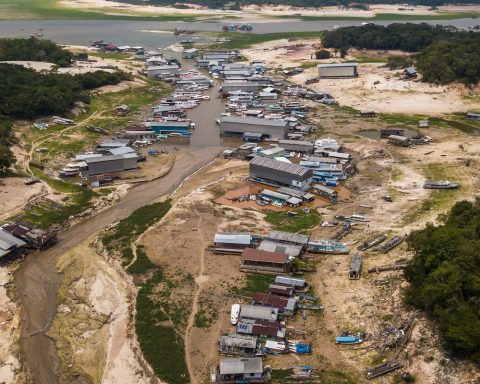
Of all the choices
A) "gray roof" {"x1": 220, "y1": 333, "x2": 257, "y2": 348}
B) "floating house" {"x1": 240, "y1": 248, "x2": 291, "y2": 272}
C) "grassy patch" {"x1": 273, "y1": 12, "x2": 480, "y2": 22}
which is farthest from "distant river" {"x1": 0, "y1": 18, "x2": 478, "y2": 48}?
"gray roof" {"x1": 220, "y1": 333, "x2": 257, "y2": 348}

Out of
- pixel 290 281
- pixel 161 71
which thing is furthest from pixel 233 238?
pixel 161 71

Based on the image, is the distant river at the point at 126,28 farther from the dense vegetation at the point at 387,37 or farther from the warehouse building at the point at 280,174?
the warehouse building at the point at 280,174

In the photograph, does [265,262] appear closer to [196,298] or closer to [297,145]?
[196,298]

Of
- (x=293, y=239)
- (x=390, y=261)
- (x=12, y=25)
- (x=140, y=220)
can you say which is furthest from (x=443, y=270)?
(x=12, y=25)

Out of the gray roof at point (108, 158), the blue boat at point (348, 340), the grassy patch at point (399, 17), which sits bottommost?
the blue boat at point (348, 340)

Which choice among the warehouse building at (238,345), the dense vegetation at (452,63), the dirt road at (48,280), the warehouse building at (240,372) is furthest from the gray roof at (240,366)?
the dense vegetation at (452,63)
